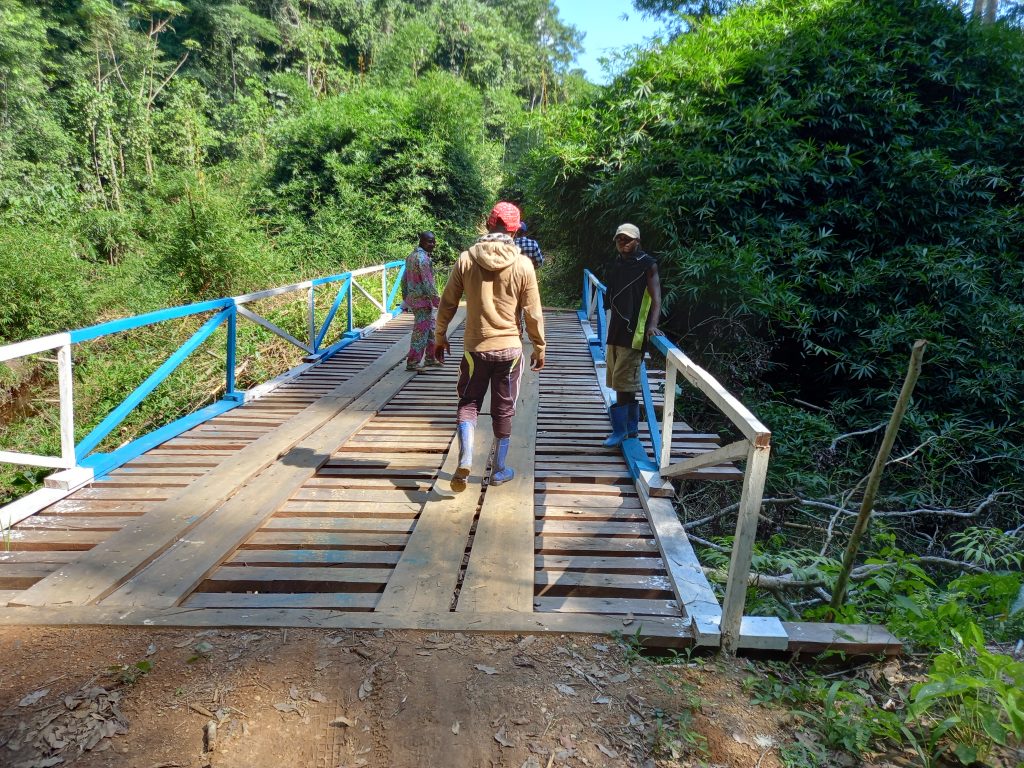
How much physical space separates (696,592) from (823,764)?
81cm

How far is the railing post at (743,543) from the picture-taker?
2.18 metres

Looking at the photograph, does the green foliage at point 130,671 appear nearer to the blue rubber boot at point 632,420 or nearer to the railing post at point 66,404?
the railing post at point 66,404

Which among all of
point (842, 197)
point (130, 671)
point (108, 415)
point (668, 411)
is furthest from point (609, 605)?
point (842, 197)

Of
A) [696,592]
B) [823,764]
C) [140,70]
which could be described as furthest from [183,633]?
[140,70]

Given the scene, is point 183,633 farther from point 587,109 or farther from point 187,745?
point 587,109

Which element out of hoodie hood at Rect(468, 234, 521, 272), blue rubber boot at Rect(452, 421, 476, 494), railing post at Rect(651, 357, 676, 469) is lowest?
blue rubber boot at Rect(452, 421, 476, 494)

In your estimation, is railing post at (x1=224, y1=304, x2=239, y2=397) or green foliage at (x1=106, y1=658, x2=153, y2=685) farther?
railing post at (x1=224, y1=304, x2=239, y2=397)

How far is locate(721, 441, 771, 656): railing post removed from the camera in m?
2.18

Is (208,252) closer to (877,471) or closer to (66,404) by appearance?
(66,404)

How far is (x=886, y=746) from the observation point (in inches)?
77.7

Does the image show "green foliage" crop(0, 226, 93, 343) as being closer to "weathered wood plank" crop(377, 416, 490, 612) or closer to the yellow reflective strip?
"weathered wood plank" crop(377, 416, 490, 612)

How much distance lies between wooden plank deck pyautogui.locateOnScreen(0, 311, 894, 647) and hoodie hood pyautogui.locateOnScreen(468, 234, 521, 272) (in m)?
1.34

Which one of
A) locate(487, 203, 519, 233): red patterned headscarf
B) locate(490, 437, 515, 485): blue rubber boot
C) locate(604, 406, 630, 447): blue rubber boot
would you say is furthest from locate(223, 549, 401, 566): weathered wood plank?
locate(604, 406, 630, 447): blue rubber boot

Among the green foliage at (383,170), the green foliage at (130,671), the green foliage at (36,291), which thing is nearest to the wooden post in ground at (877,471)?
the green foliage at (130,671)
